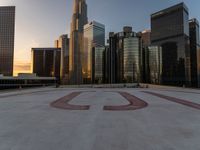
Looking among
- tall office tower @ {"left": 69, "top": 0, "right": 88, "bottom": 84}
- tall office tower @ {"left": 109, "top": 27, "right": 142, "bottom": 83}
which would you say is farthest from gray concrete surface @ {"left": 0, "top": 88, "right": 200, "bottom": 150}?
tall office tower @ {"left": 69, "top": 0, "right": 88, "bottom": 84}

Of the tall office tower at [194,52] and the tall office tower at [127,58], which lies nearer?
the tall office tower at [127,58]

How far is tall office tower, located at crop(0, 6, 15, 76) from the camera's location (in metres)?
138

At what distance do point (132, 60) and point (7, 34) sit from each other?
102548 millimetres

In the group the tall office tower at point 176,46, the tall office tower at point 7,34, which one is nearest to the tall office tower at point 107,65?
the tall office tower at point 176,46

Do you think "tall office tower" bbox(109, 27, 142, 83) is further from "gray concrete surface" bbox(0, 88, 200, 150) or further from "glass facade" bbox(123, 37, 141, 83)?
"gray concrete surface" bbox(0, 88, 200, 150)

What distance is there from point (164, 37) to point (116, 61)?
4921 cm

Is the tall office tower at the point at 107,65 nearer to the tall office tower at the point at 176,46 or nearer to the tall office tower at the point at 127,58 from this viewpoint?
the tall office tower at the point at 127,58

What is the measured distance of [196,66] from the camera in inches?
5463

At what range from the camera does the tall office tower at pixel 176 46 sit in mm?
122938

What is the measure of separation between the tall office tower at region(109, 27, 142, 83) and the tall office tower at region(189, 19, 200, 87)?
55627mm

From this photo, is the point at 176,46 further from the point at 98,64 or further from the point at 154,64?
the point at 98,64

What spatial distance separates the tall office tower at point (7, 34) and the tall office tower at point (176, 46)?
116 meters

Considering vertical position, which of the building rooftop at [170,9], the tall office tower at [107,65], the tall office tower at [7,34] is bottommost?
the tall office tower at [107,65]

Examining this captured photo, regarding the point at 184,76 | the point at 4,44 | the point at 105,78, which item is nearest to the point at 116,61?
the point at 105,78
